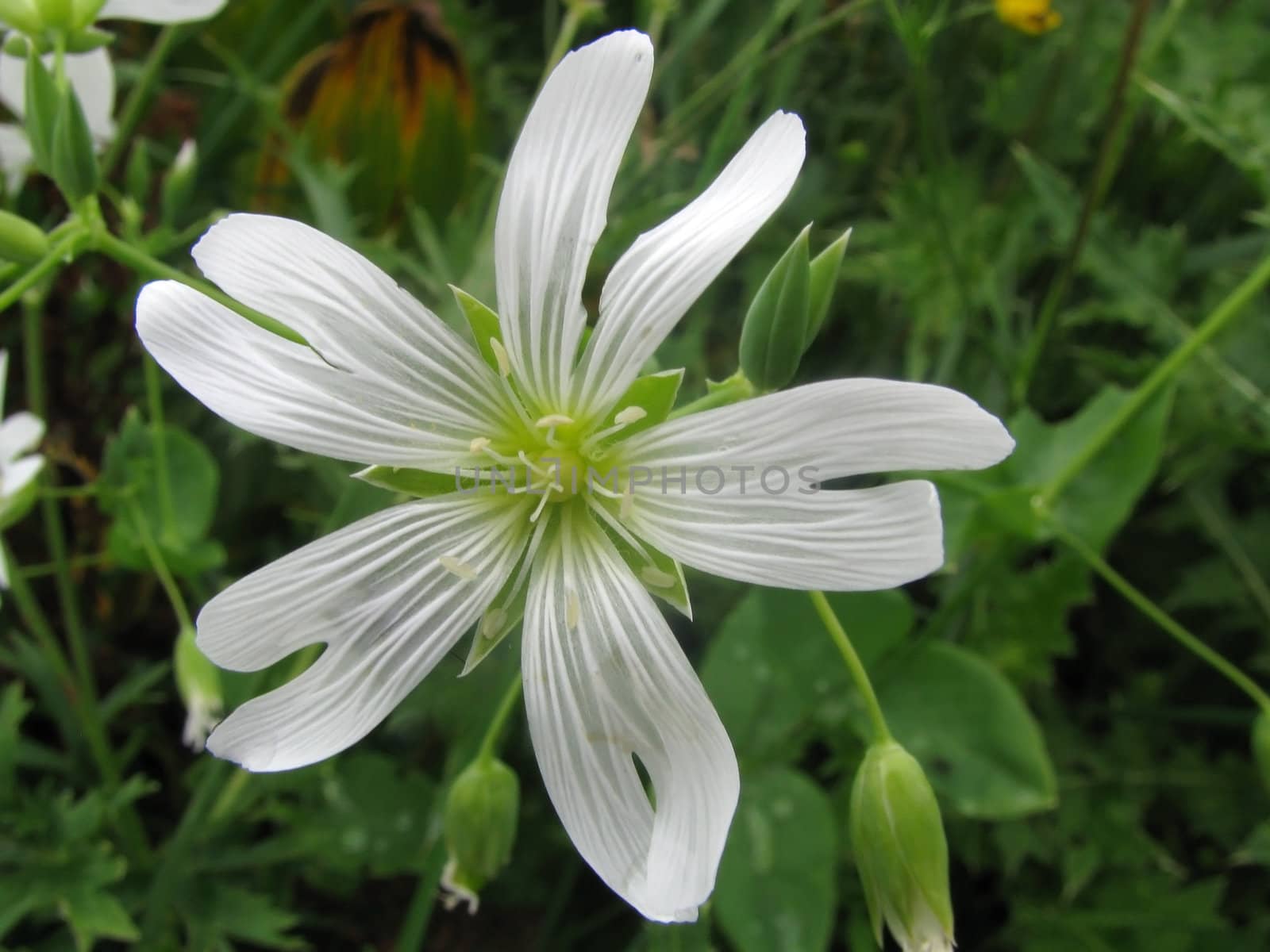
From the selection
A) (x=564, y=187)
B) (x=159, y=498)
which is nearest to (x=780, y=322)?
(x=564, y=187)

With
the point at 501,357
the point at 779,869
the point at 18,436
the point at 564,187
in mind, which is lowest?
the point at 779,869

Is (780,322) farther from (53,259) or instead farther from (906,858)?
(53,259)

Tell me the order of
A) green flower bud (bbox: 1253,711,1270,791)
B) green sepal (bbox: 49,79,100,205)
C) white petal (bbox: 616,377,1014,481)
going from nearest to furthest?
white petal (bbox: 616,377,1014,481)
green sepal (bbox: 49,79,100,205)
green flower bud (bbox: 1253,711,1270,791)

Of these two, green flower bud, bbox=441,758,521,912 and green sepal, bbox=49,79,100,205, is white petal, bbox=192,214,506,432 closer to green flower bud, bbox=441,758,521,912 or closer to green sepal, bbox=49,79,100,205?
green sepal, bbox=49,79,100,205

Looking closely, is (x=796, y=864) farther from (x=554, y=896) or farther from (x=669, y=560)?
(x=669, y=560)

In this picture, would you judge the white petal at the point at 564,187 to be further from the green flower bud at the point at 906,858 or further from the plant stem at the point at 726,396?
the green flower bud at the point at 906,858

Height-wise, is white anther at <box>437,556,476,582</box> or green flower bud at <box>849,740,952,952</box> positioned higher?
white anther at <box>437,556,476,582</box>

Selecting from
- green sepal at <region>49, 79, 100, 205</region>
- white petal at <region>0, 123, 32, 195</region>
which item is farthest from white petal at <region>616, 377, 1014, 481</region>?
white petal at <region>0, 123, 32, 195</region>
